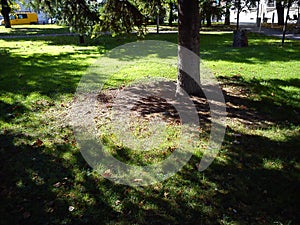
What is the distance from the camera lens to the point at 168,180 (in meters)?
3.79

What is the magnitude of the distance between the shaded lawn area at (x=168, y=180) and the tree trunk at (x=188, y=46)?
1.05m

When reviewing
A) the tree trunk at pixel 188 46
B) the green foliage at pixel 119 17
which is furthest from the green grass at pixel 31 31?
the tree trunk at pixel 188 46

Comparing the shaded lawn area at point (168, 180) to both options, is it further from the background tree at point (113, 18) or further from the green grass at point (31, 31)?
the green grass at point (31, 31)

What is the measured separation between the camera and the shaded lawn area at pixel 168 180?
317cm

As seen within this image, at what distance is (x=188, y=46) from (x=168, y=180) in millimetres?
3560

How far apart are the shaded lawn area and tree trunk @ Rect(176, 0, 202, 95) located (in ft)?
3.45

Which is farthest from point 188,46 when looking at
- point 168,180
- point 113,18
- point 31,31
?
point 31,31

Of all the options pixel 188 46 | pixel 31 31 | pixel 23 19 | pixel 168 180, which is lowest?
pixel 168 180

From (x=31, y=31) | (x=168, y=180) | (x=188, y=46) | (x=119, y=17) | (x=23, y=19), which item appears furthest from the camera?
(x=23, y=19)

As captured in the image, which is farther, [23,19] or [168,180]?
[23,19]

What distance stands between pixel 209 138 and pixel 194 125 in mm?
548

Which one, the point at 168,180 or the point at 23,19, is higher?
the point at 23,19

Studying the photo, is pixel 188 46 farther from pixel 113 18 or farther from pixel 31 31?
pixel 31 31

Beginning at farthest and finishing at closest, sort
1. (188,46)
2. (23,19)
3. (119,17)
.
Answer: (23,19), (119,17), (188,46)
